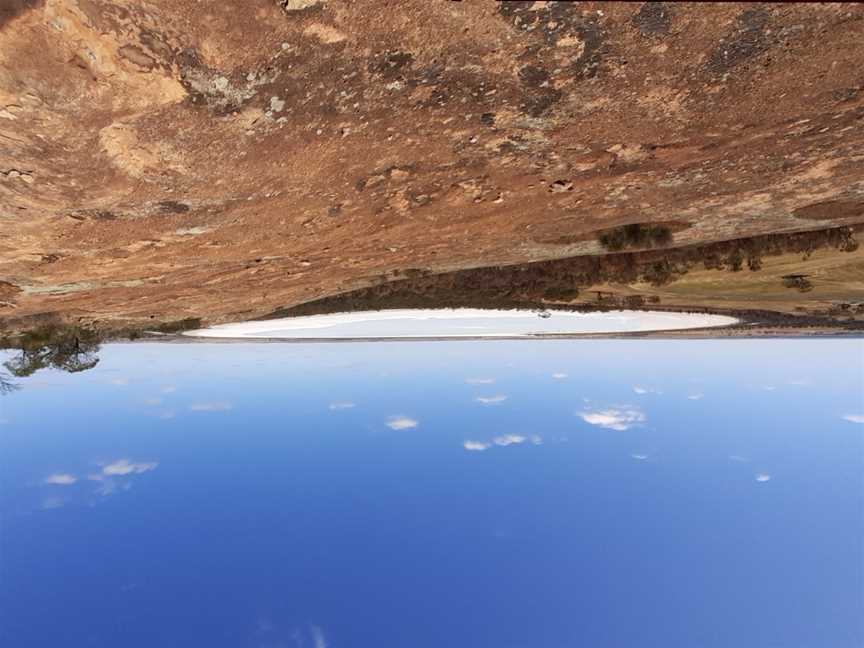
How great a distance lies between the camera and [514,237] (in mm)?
10336

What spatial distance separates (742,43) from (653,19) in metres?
1.19

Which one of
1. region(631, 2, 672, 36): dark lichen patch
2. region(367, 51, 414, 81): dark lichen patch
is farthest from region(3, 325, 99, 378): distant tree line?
region(631, 2, 672, 36): dark lichen patch

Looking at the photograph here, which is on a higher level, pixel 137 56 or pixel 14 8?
pixel 14 8

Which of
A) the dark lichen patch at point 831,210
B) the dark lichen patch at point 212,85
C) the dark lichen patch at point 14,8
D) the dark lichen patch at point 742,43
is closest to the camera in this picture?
the dark lichen patch at point 14,8

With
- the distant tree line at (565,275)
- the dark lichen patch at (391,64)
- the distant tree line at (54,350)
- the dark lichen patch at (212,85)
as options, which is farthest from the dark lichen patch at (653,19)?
the distant tree line at (54,350)

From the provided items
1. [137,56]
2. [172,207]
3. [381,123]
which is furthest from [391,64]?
[172,207]

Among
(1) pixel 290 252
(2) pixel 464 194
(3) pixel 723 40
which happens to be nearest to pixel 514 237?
(2) pixel 464 194

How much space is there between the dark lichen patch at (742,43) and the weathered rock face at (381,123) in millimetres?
21

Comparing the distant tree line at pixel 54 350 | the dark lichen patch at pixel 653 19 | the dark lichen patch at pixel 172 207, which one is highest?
the dark lichen patch at pixel 653 19

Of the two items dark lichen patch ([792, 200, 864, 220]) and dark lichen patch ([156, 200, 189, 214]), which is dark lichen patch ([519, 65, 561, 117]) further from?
dark lichen patch ([792, 200, 864, 220])

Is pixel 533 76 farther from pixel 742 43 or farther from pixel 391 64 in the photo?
pixel 742 43

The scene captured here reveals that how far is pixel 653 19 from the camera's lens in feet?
15.2

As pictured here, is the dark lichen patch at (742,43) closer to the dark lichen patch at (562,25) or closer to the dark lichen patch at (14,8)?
the dark lichen patch at (562,25)

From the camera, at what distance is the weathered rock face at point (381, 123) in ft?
14.1
